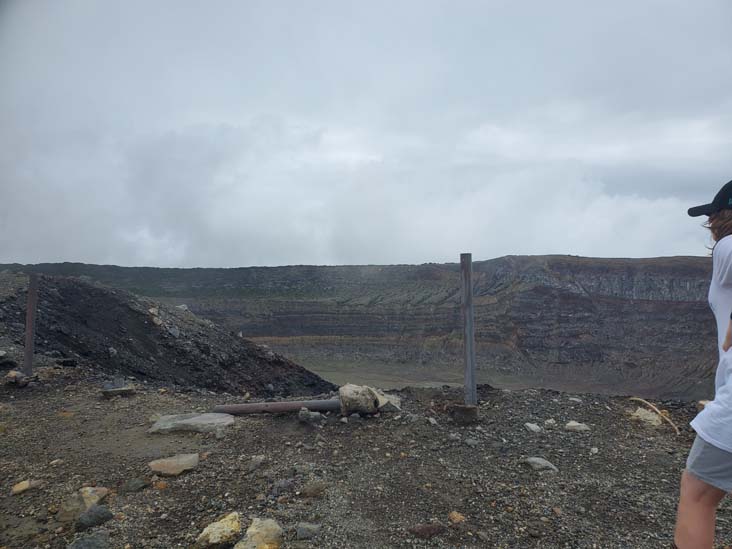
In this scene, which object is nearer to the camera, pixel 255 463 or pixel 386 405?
pixel 255 463

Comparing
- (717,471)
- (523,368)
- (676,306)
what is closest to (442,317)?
(523,368)

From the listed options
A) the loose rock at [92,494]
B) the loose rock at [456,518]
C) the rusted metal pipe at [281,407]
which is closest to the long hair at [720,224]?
the loose rock at [456,518]

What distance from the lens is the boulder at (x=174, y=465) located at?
3.72 metres

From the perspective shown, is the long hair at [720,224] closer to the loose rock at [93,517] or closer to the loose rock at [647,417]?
the loose rock at [647,417]

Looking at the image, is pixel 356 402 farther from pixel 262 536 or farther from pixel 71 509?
pixel 71 509

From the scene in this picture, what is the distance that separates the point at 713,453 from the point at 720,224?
0.98m

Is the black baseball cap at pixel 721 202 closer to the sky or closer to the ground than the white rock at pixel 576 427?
closer to the sky

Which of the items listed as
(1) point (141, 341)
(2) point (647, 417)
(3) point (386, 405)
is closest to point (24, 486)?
(3) point (386, 405)

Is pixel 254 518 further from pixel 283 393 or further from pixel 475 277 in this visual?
pixel 475 277

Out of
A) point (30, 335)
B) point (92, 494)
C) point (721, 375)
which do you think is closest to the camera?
point (721, 375)

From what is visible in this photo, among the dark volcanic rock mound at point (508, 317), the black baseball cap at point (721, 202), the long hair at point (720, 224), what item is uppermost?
the black baseball cap at point (721, 202)

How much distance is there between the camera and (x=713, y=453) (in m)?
1.91

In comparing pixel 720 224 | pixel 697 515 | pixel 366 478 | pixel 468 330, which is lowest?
pixel 366 478

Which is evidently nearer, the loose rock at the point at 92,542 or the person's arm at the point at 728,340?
the person's arm at the point at 728,340
